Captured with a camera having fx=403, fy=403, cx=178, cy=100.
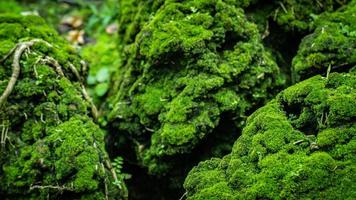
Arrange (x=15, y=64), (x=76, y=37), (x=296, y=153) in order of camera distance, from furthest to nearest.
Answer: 1. (x=76, y=37)
2. (x=15, y=64)
3. (x=296, y=153)

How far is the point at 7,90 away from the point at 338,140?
3.06m

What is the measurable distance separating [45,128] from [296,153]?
2.38 m

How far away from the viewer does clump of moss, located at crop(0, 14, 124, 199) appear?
3.69 metres

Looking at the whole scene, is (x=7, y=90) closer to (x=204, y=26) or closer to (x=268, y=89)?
(x=204, y=26)

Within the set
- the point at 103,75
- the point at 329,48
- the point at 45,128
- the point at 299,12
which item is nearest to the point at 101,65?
the point at 103,75

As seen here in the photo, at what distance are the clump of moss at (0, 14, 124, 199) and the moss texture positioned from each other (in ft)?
1.74

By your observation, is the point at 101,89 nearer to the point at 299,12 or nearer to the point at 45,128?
the point at 45,128

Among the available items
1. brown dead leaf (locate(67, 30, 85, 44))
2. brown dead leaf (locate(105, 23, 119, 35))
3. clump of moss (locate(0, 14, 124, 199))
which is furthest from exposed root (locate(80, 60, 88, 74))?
brown dead leaf (locate(67, 30, 85, 44))

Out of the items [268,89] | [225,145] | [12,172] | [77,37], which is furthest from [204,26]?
[77,37]

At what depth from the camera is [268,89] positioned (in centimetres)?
446

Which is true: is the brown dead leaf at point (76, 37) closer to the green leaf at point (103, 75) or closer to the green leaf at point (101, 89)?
the green leaf at point (103, 75)

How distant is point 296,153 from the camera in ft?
10.3

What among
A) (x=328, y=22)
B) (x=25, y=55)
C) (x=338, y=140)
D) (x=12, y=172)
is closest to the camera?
(x=338, y=140)

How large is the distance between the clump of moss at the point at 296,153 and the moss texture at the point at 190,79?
0.51m
